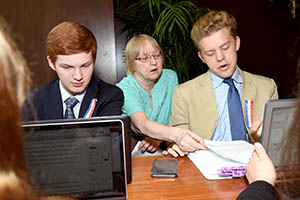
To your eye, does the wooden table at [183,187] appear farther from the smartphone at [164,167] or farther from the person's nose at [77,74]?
the person's nose at [77,74]

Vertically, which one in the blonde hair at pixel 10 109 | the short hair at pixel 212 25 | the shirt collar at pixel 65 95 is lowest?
the shirt collar at pixel 65 95

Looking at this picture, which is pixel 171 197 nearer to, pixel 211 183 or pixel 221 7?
pixel 211 183

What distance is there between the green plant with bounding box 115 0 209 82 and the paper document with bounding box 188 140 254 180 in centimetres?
138

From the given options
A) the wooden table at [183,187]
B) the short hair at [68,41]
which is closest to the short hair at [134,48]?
the short hair at [68,41]

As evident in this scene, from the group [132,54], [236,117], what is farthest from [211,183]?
[132,54]

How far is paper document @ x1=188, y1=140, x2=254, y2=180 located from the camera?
4.10 feet

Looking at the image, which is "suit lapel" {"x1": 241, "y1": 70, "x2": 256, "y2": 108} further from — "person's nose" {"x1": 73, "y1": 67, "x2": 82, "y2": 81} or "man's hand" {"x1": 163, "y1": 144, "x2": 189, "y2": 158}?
"person's nose" {"x1": 73, "y1": 67, "x2": 82, "y2": 81}

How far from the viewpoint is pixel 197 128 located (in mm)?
1847

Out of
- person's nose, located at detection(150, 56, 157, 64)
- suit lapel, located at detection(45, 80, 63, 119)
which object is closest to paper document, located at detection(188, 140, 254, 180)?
suit lapel, located at detection(45, 80, 63, 119)

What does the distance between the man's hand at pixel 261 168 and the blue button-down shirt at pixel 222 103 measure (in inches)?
27.3

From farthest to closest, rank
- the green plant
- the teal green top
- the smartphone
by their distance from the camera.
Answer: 1. the green plant
2. the teal green top
3. the smartphone

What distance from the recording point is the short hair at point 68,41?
1485 mm

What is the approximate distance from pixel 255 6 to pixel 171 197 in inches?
125

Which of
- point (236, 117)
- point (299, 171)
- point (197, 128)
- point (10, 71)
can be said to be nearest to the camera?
point (10, 71)
